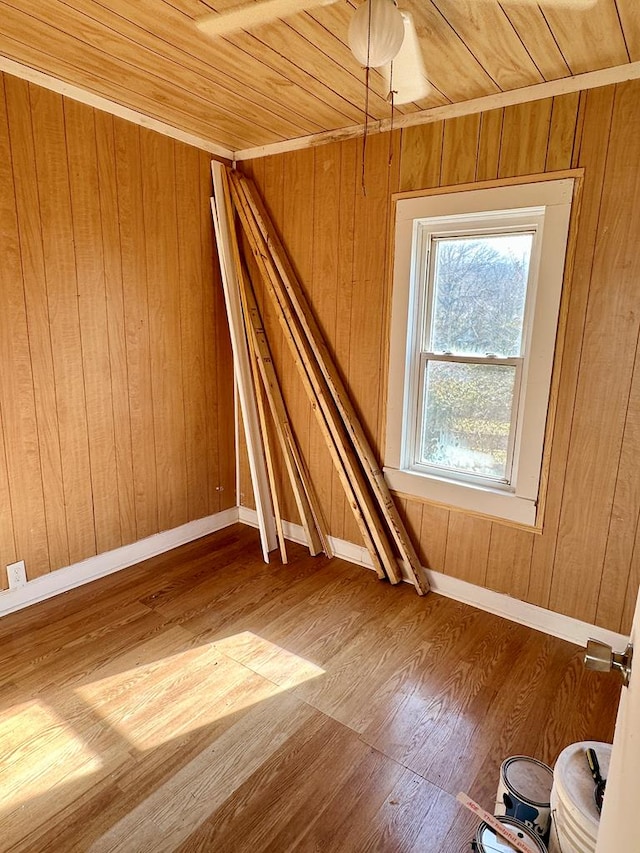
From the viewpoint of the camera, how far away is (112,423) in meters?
2.70

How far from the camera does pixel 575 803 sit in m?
1.06

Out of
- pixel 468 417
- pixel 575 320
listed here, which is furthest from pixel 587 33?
pixel 468 417

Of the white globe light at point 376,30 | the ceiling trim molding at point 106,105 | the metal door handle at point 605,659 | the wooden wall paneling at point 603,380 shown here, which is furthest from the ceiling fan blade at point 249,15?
the metal door handle at point 605,659

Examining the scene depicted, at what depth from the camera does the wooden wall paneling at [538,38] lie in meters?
1.56

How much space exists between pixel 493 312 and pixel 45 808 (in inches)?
99.6

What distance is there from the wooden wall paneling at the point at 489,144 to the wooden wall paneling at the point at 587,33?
34 cm

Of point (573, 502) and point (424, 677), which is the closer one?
point (424, 677)

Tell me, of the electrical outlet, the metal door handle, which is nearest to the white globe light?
the metal door handle

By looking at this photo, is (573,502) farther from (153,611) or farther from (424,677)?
(153,611)

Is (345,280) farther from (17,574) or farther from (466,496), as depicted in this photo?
(17,574)

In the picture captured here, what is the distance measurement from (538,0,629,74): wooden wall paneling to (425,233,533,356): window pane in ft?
2.12

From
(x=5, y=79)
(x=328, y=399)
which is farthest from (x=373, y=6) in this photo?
(x=328, y=399)

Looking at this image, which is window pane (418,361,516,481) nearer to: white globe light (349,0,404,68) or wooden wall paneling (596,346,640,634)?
wooden wall paneling (596,346,640,634)

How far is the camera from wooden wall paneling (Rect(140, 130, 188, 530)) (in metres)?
2.70
